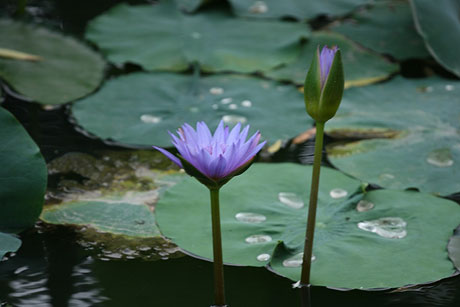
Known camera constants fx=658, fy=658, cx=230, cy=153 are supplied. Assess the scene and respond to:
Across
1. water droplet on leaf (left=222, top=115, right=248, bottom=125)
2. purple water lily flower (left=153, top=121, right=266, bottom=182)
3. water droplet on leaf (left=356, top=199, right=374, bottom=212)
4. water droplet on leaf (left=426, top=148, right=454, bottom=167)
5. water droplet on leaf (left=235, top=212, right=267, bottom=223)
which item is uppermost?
purple water lily flower (left=153, top=121, right=266, bottom=182)

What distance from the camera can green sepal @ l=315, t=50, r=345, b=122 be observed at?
1.16m

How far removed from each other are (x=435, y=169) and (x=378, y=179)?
0.54 ft

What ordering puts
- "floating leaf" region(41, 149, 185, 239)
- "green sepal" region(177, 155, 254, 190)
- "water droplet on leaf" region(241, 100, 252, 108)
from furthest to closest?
1. "water droplet on leaf" region(241, 100, 252, 108)
2. "floating leaf" region(41, 149, 185, 239)
3. "green sepal" region(177, 155, 254, 190)

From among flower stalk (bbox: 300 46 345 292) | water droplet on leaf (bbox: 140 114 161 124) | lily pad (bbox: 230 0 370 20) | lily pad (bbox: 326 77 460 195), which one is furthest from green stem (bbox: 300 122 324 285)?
lily pad (bbox: 230 0 370 20)

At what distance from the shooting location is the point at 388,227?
153cm

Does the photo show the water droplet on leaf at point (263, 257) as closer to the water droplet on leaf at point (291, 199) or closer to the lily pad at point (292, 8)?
the water droplet on leaf at point (291, 199)

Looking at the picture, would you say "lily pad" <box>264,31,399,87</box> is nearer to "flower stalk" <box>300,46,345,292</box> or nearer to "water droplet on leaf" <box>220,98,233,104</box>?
"water droplet on leaf" <box>220,98,233,104</box>

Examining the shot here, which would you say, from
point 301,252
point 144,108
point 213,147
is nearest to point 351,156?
point 301,252

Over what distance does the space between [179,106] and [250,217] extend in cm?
68

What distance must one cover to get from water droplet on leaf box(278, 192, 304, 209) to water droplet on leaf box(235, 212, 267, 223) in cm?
9

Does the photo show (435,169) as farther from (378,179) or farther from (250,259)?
(250,259)

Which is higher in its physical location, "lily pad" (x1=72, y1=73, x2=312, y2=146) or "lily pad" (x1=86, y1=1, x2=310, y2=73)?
"lily pad" (x1=86, y1=1, x2=310, y2=73)

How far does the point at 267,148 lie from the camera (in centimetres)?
197

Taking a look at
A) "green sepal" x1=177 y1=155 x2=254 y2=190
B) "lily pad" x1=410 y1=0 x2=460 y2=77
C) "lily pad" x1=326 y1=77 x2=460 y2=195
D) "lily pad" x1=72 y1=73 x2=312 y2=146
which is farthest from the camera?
"lily pad" x1=410 y1=0 x2=460 y2=77
